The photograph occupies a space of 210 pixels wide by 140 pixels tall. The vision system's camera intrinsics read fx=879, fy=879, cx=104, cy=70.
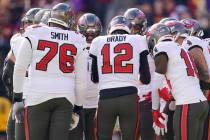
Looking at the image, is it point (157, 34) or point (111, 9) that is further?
point (111, 9)

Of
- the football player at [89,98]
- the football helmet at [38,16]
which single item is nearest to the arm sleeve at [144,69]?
the football player at [89,98]

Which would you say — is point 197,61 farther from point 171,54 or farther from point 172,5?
point 172,5

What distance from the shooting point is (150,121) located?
11289 mm

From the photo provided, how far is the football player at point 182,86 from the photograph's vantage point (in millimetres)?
9984

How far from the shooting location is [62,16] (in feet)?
33.0

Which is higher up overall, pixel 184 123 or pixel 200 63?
pixel 200 63

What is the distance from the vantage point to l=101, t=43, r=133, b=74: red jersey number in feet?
33.3

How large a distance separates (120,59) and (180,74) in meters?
0.72

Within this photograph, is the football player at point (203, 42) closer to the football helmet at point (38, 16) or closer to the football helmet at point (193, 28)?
the football helmet at point (193, 28)

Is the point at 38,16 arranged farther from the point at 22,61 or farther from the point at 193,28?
the point at 193,28

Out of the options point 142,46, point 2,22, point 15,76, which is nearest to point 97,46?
point 142,46

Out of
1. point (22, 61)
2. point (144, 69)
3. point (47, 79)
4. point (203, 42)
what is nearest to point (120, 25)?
point (144, 69)

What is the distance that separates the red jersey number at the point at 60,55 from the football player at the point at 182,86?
3.27 ft

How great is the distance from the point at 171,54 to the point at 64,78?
50.5 inches
